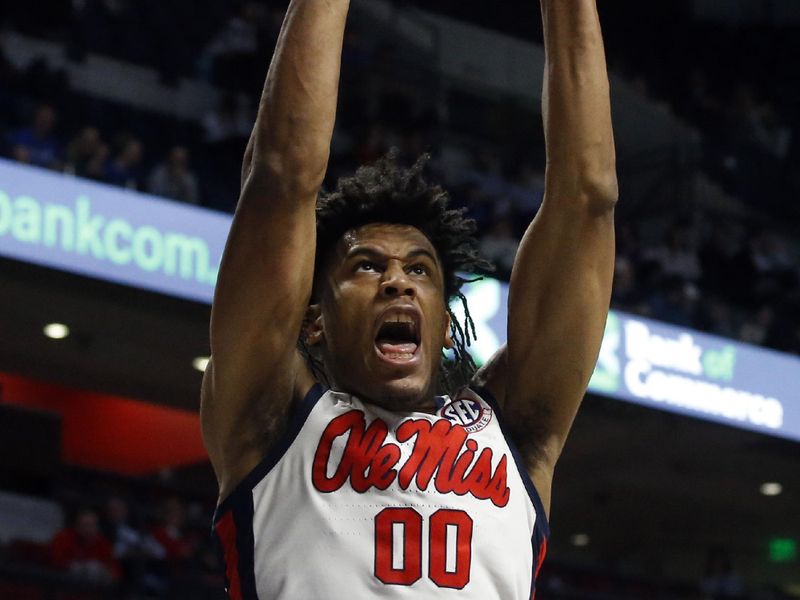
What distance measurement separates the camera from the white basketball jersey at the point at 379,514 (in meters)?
2.65

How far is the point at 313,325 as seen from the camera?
3.00 meters

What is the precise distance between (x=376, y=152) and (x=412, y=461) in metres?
8.90

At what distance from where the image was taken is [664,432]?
41.3 ft

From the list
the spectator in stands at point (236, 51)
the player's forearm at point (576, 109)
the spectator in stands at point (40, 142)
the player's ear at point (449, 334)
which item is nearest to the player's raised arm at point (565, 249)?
the player's forearm at point (576, 109)

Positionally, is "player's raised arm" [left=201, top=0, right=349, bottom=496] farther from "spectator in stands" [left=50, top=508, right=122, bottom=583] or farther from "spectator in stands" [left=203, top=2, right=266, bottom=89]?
"spectator in stands" [left=203, top=2, right=266, bottom=89]

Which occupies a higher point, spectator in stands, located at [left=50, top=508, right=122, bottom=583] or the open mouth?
the open mouth

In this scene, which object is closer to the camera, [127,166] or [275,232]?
[275,232]

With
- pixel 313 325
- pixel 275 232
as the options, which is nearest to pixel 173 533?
pixel 313 325

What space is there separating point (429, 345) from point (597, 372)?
8171 mm

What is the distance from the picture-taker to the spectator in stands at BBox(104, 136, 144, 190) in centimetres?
951

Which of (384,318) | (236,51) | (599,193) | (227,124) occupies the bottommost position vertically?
(227,124)

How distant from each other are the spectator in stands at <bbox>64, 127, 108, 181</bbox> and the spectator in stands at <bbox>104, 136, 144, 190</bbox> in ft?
0.22

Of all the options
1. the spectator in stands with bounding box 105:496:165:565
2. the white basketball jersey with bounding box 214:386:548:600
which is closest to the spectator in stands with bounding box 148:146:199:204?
the spectator in stands with bounding box 105:496:165:565

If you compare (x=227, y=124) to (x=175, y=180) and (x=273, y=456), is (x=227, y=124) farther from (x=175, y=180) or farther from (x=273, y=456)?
(x=273, y=456)
